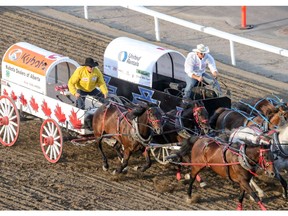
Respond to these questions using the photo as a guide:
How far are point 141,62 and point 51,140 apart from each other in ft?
8.29

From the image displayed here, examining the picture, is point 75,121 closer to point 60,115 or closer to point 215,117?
point 60,115

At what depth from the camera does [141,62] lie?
1952 cm

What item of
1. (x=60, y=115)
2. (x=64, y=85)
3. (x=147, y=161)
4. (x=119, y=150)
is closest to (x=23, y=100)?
(x=64, y=85)

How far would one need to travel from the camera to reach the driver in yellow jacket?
18281mm

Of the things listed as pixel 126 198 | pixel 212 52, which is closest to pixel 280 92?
pixel 212 52

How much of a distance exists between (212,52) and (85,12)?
157 inches

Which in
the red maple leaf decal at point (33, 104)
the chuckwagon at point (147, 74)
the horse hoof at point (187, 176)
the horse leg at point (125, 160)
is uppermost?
the chuckwagon at point (147, 74)

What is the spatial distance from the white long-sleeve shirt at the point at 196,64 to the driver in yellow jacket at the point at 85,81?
5.17ft

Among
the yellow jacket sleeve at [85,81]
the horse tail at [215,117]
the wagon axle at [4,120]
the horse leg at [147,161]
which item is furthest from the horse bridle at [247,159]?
the wagon axle at [4,120]

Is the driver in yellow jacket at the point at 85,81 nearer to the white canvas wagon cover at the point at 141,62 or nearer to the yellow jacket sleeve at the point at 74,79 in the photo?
the yellow jacket sleeve at the point at 74,79

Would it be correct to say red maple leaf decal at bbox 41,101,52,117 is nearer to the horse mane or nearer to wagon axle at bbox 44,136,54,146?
wagon axle at bbox 44,136,54,146

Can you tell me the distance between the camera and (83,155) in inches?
739

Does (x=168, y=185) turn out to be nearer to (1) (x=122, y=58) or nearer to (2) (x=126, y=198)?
(2) (x=126, y=198)

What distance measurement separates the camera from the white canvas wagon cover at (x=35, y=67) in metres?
18.8
